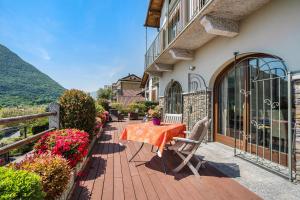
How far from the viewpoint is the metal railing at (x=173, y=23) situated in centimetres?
600

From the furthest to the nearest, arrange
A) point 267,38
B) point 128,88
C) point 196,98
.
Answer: point 128,88
point 196,98
point 267,38

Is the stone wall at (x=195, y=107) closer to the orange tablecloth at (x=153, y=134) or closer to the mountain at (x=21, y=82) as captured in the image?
the orange tablecloth at (x=153, y=134)

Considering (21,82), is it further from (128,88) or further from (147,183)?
(147,183)

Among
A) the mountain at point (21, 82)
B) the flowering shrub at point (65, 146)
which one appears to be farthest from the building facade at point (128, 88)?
the mountain at point (21, 82)

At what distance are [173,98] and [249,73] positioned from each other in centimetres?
585

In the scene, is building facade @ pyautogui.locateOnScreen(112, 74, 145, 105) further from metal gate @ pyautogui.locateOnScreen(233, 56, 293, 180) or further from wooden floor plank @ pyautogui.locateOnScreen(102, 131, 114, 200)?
wooden floor plank @ pyautogui.locateOnScreen(102, 131, 114, 200)

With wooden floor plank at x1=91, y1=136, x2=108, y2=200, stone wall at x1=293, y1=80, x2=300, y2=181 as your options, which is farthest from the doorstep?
wooden floor plank at x1=91, y1=136, x2=108, y2=200

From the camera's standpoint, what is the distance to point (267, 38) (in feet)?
12.8

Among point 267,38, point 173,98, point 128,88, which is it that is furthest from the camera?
point 128,88

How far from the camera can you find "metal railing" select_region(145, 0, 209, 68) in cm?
600

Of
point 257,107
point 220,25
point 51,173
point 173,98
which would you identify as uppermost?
point 220,25

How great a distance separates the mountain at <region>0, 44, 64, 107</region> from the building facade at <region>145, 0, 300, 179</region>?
4715cm

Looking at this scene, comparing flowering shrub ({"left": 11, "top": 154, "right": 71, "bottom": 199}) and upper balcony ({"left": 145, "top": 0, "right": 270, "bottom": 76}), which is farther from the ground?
upper balcony ({"left": 145, "top": 0, "right": 270, "bottom": 76})

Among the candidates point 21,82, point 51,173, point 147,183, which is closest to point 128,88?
point 147,183
